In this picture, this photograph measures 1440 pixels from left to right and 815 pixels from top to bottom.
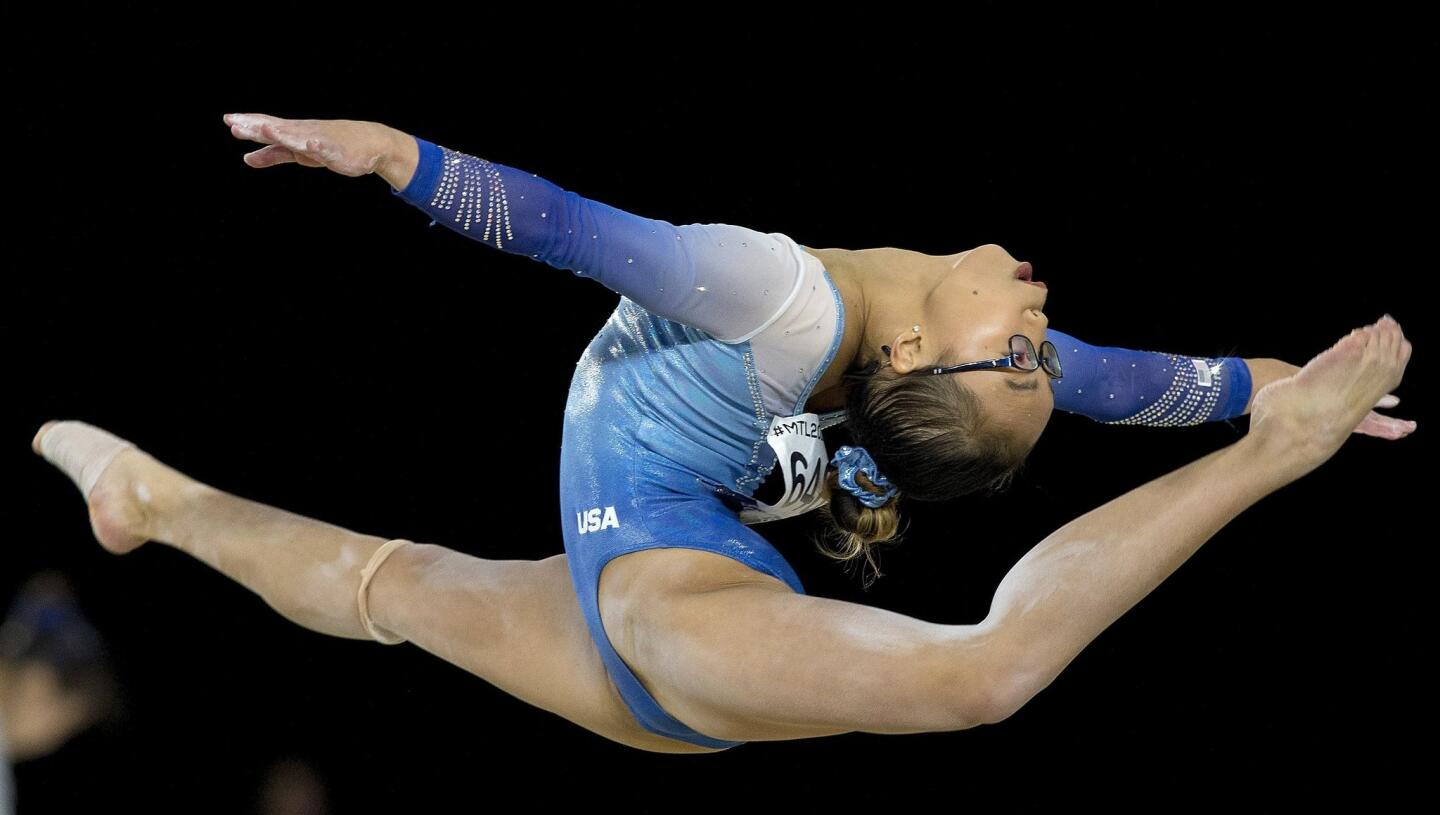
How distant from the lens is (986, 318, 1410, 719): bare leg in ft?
6.17

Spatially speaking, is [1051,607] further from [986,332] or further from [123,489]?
[123,489]

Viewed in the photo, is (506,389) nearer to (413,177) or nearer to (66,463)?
(66,463)

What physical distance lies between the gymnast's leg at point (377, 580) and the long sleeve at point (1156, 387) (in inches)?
35.2

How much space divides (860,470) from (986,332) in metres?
0.39

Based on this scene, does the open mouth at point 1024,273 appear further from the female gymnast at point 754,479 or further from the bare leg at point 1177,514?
the bare leg at point 1177,514

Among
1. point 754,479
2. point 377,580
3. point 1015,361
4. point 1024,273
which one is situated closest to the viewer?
point 1015,361

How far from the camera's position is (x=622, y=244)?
199 cm

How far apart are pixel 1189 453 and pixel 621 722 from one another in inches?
56.1

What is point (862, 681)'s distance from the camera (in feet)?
6.28

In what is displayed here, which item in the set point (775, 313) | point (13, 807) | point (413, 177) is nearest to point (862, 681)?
point (775, 313)

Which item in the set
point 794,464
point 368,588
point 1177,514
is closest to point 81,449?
point 368,588

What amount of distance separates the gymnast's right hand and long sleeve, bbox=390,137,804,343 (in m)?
0.06

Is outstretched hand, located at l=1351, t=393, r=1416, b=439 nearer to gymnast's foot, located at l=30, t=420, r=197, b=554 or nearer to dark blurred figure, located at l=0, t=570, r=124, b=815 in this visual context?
gymnast's foot, located at l=30, t=420, r=197, b=554

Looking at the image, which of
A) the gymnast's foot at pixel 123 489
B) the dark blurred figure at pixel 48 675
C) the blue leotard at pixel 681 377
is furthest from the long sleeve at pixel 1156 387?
the dark blurred figure at pixel 48 675
